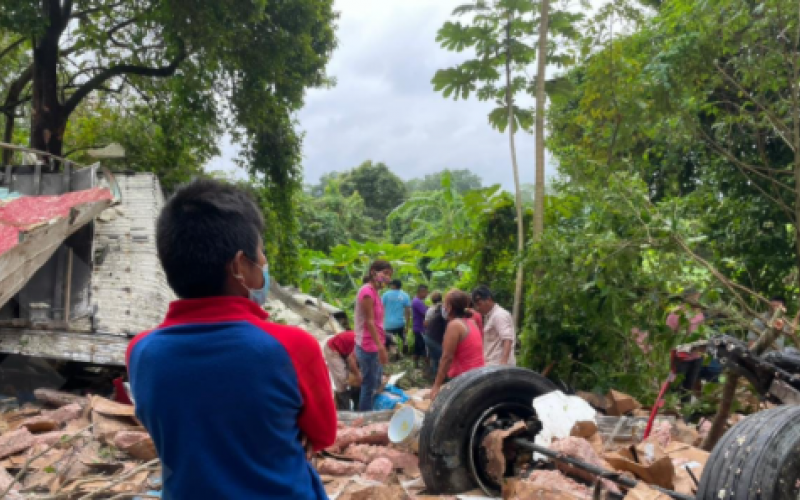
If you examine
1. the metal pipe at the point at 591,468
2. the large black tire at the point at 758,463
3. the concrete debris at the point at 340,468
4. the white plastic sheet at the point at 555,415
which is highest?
the large black tire at the point at 758,463

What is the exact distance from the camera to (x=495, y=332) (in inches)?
269

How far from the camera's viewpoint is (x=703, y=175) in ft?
40.0

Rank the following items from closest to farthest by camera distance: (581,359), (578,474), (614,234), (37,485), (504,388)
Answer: (578,474)
(504,388)
(37,485)
(614,234)
(581,359)

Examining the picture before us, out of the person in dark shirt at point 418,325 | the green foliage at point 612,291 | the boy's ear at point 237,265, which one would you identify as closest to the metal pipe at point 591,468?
the boy's ear at point 237,265

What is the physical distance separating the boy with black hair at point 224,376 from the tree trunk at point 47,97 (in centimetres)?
1414

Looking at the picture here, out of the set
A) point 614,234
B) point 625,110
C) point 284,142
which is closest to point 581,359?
point 614,234

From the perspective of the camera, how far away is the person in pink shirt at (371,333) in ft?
24.0

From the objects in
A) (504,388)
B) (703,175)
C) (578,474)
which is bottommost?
(578,474)

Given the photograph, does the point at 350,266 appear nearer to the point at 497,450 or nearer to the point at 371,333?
the point at 371,333

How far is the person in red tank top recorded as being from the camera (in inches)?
249

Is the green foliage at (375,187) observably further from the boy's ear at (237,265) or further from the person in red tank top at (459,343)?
the boy's ear at (237,265)

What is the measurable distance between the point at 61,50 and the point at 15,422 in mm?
10763

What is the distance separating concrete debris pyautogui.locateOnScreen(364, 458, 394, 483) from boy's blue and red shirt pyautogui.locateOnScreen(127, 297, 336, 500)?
343 centimetres

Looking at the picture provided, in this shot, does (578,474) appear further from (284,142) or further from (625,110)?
(284,142)
